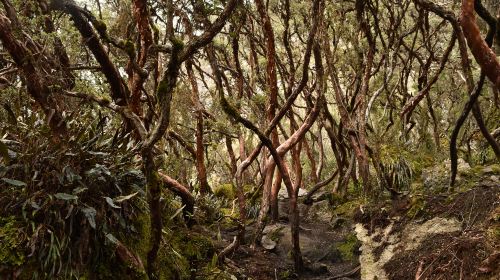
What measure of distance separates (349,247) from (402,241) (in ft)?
4.66

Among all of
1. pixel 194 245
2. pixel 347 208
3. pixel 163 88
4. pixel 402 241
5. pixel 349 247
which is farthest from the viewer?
pixel 347 208

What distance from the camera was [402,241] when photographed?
20.2 ft

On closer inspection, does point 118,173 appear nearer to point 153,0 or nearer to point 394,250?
point 394,250

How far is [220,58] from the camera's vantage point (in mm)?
14227

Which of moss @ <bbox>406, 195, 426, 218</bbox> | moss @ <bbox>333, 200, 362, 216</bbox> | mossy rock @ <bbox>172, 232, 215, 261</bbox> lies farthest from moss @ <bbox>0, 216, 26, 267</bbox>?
moss @ <bbox>333, 200, 362, 216</bbox>

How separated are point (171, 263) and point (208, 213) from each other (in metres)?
2.39

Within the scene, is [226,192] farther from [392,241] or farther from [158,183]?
[158,183]

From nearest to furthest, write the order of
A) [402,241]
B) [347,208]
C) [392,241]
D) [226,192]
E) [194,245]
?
1. [194,245]
2. [402,241]
3. [392,241]
4. [347,208]
5. [226,192]

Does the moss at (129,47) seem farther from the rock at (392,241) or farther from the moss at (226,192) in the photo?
the moss at (226,192)

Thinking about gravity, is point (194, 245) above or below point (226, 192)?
below

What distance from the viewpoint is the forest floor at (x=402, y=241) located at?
434 cm

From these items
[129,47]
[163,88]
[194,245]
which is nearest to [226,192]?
[194,245]

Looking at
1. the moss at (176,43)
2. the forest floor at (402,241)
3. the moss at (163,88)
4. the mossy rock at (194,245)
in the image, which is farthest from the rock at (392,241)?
the moss at (176,43)

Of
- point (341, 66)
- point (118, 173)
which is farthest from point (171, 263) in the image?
point (341, 66)
